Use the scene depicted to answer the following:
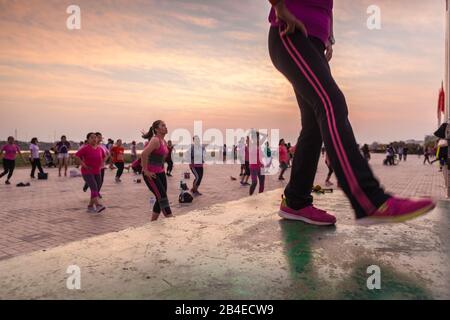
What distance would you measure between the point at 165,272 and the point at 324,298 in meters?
0.61

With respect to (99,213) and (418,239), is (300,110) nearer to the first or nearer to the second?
(418,239)

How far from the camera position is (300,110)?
7.68 ft

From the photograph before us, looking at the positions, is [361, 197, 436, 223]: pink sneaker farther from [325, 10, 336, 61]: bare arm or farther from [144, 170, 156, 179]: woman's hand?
[144, 170, 156, 179]: woman's hand

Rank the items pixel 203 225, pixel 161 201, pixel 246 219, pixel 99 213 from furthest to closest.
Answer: pixel 99 213
pixel 161 201
pixel 246 219
pixel 203 225

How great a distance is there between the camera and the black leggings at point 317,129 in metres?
1.70

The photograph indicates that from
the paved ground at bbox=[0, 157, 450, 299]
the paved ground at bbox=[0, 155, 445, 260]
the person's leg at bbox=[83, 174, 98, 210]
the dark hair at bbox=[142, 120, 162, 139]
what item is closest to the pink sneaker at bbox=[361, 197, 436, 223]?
the paved ground at bbox=[0, 157, 450, 299]

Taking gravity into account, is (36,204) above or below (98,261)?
below

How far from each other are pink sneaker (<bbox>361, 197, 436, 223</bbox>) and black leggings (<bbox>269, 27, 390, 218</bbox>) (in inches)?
1.3

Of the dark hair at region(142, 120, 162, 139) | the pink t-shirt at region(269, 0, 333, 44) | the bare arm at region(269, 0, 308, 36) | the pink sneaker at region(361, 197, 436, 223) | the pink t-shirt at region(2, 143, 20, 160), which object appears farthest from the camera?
the pink t-shirt at region(2, 143, 20, 160)

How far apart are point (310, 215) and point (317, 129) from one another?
592mm

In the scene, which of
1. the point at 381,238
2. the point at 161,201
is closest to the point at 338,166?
the point at 381,238

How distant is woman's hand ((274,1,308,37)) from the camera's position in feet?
6.21

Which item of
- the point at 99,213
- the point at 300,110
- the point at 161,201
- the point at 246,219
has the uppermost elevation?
the point at 300,110

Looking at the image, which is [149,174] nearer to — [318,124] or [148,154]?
[148,154]
